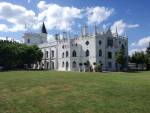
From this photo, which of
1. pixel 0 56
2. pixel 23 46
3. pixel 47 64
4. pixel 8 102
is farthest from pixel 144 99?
pixel 47 64

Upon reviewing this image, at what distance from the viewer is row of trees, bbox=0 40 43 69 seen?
70250mm

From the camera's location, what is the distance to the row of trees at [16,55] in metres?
70.2

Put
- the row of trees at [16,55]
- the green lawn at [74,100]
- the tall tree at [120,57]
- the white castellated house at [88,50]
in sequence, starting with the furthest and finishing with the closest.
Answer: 1. the white castellated house at [88,50]
2. the tall tree at [120,57]
3. the row of trees at [16,55]
4. the green lawn at [74,100]

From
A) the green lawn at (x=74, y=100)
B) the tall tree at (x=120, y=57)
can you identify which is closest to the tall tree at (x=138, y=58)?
the tall tree at (x=120, y=57)

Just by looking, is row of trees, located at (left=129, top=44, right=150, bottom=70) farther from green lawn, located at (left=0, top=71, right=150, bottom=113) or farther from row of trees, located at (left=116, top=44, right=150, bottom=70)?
green lawn, located at (left=0, top=71, right=150, bottom=113)

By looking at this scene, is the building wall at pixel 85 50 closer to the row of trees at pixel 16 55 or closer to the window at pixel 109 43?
the window at pixel 109 43

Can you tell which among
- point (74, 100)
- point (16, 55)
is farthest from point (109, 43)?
point (74, 100)

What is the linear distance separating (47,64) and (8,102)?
262 ft

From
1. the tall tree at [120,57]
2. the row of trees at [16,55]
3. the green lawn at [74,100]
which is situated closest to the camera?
the green lawn at [74,100]

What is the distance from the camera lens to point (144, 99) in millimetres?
15742

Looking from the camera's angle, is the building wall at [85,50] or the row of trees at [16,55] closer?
the row of trees at [16,55]

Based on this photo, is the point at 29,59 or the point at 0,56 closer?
the point at 0,56

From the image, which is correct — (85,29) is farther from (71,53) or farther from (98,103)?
(98,103)

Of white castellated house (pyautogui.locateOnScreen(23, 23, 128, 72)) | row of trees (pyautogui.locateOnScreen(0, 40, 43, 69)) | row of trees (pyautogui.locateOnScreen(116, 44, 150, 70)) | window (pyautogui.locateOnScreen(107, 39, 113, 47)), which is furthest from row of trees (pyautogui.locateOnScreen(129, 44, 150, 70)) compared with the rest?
row of trees (pyautogui.locateOnScreen(0, 40, 43, 69))
